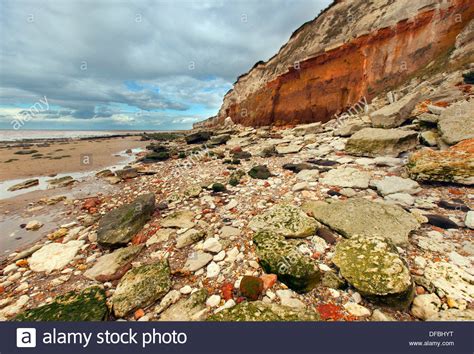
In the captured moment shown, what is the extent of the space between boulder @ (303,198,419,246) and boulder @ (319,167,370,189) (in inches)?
52.3

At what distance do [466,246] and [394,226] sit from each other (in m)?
0.87

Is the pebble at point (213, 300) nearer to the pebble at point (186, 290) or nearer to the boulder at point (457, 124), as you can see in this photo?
the pebble at point (186, 290)

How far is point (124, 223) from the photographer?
4.51 meters

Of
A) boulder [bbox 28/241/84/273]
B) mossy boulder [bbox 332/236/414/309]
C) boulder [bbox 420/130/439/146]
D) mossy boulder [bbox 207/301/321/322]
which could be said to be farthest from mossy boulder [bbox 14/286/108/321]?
boulder [bbox 420/130/439/146]

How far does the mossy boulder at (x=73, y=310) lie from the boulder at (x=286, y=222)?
8.70 feet

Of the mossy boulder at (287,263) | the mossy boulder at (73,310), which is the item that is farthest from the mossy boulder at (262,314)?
the mossy boulder at (73,310)

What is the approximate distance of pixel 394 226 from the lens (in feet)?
11.0

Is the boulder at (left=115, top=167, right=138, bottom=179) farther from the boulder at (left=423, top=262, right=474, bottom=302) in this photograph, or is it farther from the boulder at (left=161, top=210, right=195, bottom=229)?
the boulder at (left=423, top=262, right=474, bottom=302)

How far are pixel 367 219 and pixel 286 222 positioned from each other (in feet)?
4.78

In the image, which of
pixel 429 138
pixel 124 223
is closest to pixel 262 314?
pixel 124 223

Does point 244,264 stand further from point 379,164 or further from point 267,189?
point 379,164

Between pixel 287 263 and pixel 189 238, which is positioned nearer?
pixel 287 263

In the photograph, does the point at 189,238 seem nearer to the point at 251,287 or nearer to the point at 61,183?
the point at 251,287

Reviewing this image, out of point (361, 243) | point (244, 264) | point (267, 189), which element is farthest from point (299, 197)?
point (244, 264)
